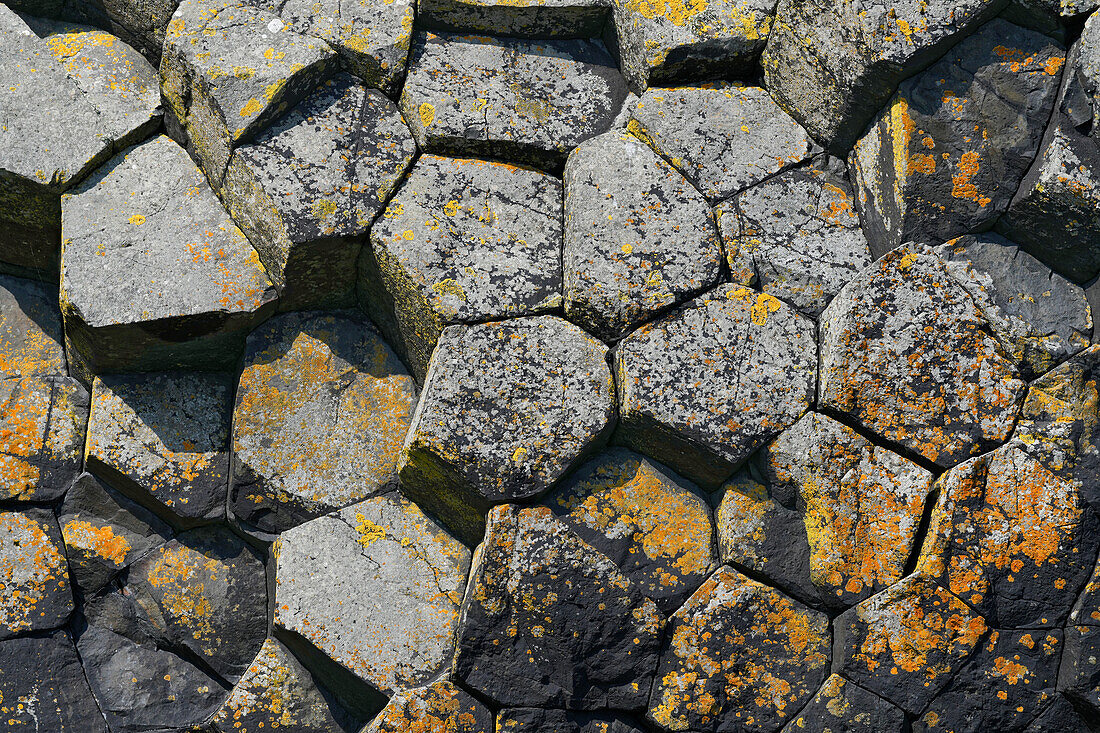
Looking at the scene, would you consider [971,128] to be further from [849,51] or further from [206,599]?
[206,599]

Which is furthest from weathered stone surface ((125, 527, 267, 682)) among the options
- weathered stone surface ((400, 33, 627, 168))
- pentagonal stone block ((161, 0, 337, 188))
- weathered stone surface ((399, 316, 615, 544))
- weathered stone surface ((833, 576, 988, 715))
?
weathered stone surface ((833, 576, 988, 715))

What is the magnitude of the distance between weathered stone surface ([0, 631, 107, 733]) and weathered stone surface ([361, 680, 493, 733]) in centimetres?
111

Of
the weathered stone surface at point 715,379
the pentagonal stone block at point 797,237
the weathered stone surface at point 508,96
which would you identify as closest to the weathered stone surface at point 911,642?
the weathered stone surface at point 715,379

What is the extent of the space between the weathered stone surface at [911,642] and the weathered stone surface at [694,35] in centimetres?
189

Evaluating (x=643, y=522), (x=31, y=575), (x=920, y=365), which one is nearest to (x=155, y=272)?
(x=31, y=575)

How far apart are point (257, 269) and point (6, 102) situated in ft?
3.66

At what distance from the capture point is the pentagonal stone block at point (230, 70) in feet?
10.0

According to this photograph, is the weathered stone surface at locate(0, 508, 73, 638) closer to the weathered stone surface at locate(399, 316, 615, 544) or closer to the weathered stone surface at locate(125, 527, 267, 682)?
the weathered stone surface at locate(125, 527, 267, 682)

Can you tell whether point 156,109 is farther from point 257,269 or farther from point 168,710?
point 168,710

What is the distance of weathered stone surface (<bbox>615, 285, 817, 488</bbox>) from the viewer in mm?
2840

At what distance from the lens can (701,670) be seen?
279cm

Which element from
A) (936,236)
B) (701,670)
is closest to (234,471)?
(701,670)

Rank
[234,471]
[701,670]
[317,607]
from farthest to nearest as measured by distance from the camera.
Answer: [234,471] → [317,607] → [701,670]

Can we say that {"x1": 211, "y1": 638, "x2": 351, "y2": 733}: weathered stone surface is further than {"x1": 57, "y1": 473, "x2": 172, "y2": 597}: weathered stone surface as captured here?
No
